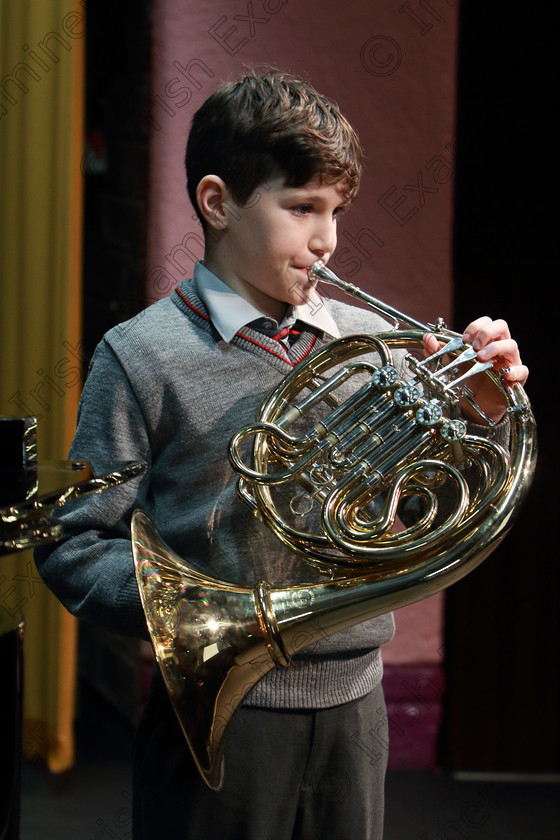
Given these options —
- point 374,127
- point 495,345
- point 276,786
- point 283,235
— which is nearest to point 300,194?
point 283,235

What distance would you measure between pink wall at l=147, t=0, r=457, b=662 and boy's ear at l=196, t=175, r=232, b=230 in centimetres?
85

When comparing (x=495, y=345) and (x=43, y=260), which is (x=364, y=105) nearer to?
(x=43, y=260)

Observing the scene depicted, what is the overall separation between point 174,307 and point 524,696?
142 centimetres

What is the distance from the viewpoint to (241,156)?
40.3 inches

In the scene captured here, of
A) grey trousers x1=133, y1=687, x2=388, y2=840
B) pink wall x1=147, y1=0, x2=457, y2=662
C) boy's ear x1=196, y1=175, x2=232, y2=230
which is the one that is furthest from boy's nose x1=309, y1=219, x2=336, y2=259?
pink wall x1=147, y1=0, x2=457, y2=662

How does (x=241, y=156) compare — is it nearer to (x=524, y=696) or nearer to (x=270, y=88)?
(x=270, y=88)

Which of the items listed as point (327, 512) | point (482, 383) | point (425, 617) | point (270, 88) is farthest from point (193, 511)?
point (425, 617)

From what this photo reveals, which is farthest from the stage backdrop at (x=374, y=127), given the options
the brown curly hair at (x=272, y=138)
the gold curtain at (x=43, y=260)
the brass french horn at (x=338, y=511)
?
the brass french horn at (x=338, y=511)

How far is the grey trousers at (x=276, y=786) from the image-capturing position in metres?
0.97

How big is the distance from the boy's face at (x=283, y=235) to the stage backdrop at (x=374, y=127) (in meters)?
0.87

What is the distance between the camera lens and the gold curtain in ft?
6.05

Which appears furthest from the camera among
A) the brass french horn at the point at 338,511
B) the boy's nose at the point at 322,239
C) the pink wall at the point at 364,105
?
the pink wall at the point at 364,105

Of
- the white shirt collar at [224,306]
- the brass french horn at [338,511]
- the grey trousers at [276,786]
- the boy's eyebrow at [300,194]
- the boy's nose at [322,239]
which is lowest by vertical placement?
the grey trousers at [276,786]

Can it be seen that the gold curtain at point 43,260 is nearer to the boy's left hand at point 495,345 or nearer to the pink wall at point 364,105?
the pink wall at point 364,105
